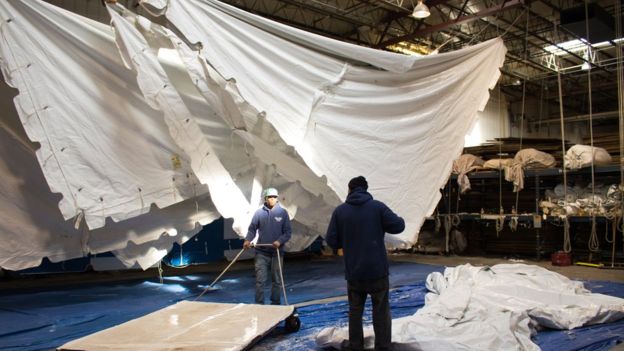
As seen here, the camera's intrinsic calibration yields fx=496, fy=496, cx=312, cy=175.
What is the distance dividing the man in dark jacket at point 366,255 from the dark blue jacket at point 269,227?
1.71m

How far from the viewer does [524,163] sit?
10.5 m

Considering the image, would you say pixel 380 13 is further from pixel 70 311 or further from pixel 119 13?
pixel 70 311

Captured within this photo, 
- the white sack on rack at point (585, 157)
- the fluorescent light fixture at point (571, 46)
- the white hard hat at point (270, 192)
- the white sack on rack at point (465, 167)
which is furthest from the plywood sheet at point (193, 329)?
the fluorescent light fixture at point (571, 46)

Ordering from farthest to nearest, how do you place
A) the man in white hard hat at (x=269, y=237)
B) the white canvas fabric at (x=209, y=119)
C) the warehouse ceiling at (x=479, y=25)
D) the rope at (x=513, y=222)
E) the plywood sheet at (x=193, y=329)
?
1. the rope at (x=513, y=222)
2. the warehouse ceiling at (x=479, y=25)
3. the man in white hard hat at (x=269, y=237)
4. the white canvas fabric at (x=209, y=119)
5. the plywood sheet at (x=193, y=329)

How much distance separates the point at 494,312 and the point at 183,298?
377 centimetres

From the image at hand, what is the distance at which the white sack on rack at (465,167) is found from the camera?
11281mm

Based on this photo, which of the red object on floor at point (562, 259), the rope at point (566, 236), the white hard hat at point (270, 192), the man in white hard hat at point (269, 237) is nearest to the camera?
the man in white hard hat at point (269, 237)

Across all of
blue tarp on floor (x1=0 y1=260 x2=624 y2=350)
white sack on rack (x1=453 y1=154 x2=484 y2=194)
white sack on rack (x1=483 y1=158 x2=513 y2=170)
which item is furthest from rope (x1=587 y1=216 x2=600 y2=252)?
white sack on rack (x1=453 y1=154 x2=484 y2=194)

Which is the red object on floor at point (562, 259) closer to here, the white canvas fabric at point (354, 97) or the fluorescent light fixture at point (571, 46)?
the white canvas fabric at point (354, 97)

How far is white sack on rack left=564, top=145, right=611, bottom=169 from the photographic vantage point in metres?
9.50

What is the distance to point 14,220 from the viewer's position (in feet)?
17.9

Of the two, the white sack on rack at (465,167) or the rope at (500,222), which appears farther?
the white sack on rack at (465,167)

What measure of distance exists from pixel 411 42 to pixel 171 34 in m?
9.80

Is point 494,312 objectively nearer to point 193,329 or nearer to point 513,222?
point 193,329
